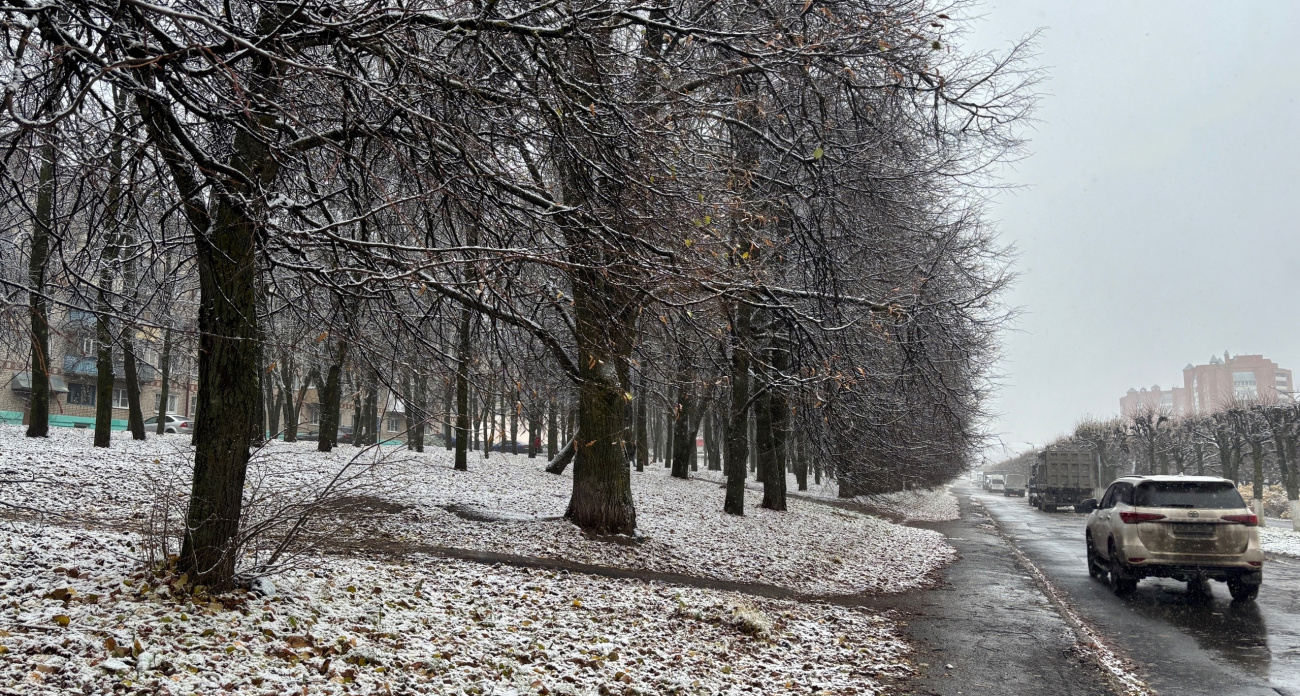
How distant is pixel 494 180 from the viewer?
239 inches

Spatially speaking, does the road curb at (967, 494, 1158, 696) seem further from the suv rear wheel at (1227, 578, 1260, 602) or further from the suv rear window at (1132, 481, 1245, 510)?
the suv rear wheel at (1227, 578, 1260, 602)

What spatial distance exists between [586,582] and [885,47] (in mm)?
6223

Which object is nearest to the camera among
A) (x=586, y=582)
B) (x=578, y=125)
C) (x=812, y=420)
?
(x=578, y=125)

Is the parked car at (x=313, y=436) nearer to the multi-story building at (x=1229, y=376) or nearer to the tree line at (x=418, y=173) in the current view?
the tree line at (x=418, y=173)

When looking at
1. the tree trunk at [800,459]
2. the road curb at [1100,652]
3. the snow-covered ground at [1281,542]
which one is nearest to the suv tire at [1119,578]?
the road curb at [1100,652]

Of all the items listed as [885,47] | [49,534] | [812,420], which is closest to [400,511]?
[49,534]

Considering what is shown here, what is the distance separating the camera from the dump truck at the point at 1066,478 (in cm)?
4009

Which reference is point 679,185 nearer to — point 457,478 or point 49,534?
point 49,534

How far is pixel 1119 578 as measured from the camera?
12.2 meters

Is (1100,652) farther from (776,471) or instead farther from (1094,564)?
(776,471)

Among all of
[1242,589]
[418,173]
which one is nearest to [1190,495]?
[1242,589]

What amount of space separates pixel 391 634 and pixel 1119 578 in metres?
10.9

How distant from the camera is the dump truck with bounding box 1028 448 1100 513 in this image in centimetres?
Answer: 4009

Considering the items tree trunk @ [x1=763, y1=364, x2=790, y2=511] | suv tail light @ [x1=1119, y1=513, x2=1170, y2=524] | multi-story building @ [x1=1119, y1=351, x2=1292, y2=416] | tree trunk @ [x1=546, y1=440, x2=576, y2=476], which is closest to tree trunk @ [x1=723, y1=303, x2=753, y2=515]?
tree trunk @ [x1=763, y1=364, x2=790, y2=511]
